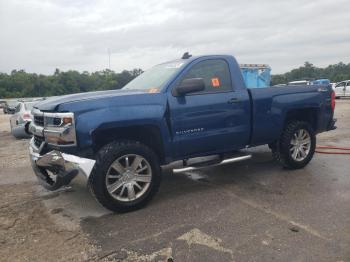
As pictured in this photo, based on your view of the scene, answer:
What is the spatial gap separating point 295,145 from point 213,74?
201 centimetres

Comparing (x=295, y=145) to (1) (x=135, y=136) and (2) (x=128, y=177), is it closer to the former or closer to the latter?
(1) (x=135, y=136)

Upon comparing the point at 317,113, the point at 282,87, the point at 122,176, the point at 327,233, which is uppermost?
the point at 282,87

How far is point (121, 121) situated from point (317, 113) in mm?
3809

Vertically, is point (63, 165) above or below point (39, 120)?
below

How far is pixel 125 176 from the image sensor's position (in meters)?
4.64

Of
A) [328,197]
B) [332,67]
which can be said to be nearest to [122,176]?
[328,197]

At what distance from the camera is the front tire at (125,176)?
4.45m

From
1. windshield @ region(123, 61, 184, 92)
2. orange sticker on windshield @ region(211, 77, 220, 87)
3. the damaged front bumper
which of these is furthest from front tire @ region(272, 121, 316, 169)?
the damaged front bumper

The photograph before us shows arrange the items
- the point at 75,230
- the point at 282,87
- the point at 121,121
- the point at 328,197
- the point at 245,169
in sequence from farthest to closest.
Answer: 1. the point at 245,169
2. the point at 282,87
3. the point at 328,197
4. the point at 121,121
5. the point at 75,230

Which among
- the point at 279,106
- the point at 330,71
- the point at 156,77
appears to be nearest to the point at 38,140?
the point at 156,77

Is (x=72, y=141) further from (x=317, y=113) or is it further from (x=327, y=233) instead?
(x=317, y=113)

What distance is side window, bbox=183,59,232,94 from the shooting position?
539 cm

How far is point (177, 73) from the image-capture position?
205 inches

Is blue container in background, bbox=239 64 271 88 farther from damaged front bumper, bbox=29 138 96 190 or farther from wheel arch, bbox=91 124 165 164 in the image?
damaged front bumper, bbox=29 138 96 190
